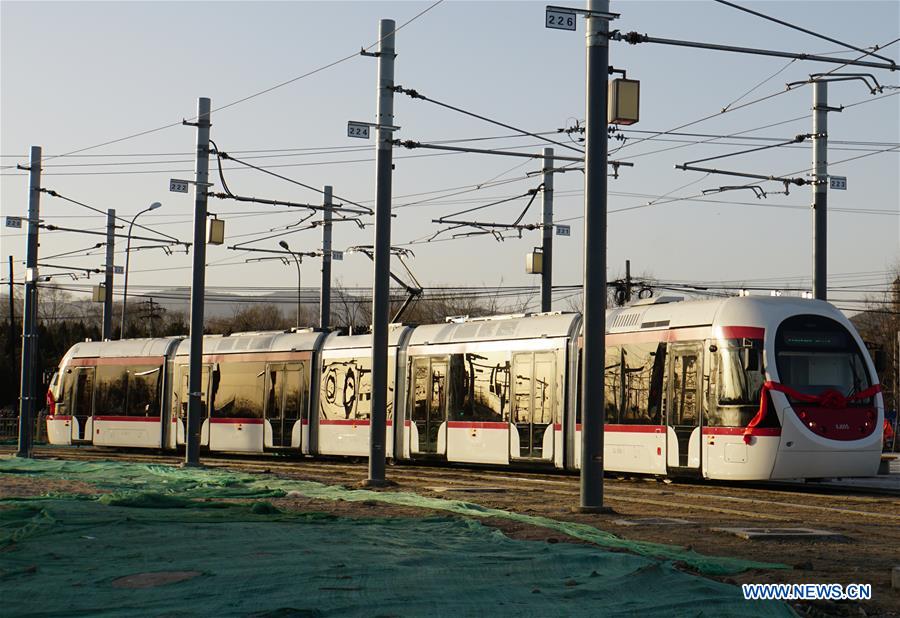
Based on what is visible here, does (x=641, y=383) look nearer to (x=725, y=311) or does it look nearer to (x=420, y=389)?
(x=725, y=311)

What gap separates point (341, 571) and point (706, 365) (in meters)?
13.3

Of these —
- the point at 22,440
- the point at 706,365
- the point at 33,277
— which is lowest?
the point at 22,440

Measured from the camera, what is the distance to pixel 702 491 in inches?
843

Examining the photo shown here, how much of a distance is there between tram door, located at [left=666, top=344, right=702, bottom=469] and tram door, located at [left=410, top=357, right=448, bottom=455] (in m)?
7.43

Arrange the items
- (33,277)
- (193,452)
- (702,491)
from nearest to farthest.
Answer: (702,491) < (193,452) < (33,277)

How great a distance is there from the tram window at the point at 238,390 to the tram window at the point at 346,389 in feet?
8.56

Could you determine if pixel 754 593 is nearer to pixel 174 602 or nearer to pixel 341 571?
pixel 341 571

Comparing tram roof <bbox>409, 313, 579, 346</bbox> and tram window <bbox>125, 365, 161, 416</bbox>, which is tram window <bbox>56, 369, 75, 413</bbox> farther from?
tram roof <bbox>409, 313, 579, 346</bbox>

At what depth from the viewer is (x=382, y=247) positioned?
22.2m

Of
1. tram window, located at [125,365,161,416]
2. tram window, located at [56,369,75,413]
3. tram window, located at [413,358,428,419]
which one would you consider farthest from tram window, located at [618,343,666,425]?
tram window, located at [56,369,75,413]

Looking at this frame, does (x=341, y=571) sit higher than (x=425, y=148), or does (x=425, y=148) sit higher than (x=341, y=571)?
(x=425, y=148)

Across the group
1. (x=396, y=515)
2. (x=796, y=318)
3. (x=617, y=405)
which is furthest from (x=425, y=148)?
(x=396, y=515)

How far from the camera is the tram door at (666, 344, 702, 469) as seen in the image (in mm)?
21875

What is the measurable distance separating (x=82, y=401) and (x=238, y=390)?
8386mm
